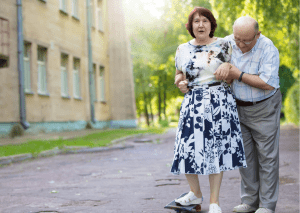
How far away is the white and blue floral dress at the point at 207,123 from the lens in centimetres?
427

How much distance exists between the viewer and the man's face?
4.22 m

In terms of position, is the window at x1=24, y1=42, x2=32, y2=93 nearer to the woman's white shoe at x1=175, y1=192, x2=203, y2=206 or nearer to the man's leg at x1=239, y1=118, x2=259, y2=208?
the woman's white shoe at x1=175, y1=192, x2=203, y2=206

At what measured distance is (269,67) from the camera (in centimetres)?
428

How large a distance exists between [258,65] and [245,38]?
311 millimetres

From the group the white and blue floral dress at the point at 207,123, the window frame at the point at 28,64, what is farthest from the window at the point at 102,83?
the white and blue floral dress at the point at 207,123

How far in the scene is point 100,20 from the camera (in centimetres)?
2775

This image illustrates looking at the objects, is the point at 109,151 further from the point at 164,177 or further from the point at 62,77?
the point at 62,77

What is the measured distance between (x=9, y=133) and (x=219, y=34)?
35.9 feet

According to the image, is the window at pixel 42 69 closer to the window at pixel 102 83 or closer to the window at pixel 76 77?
the window at pixel 76 77

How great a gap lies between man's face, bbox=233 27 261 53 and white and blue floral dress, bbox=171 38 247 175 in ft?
0.47

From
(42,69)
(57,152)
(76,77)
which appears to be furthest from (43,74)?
(57,152)

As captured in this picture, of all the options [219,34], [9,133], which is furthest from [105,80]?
[9,133]

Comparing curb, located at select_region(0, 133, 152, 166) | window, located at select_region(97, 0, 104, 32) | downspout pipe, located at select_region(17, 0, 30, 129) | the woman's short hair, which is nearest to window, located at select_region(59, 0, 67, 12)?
downspout pipe, located at select_region(17, 0, 30, 129)

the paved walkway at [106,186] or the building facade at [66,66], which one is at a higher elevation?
the building facade at [66,66]
